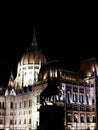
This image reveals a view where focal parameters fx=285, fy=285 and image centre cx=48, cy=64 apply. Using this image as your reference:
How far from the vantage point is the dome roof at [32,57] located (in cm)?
12112

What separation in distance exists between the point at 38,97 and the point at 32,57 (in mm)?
28964

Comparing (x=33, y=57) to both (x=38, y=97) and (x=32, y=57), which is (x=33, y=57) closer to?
(x=32, y=57)

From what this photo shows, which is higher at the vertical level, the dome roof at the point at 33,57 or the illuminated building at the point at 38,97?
the dome roof at the point at 33,57

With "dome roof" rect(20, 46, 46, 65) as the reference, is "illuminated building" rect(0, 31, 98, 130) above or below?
below

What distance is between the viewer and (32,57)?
12144 centimetres

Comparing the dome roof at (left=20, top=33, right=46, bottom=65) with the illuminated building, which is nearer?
the illuminated building

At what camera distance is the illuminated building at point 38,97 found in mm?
91312

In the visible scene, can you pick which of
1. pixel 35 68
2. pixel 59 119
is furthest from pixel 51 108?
pixel 35 68

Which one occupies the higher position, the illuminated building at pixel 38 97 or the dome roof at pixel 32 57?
the dome roof at pixel 32 57

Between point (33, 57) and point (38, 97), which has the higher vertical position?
point (33, 57)

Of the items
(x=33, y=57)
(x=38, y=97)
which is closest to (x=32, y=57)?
(x=33, y=57)

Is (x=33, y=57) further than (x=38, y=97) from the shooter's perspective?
Yes

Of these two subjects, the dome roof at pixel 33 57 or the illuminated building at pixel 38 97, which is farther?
the dome roof at pixel 33 57

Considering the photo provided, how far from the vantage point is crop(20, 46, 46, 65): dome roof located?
121125 mm
